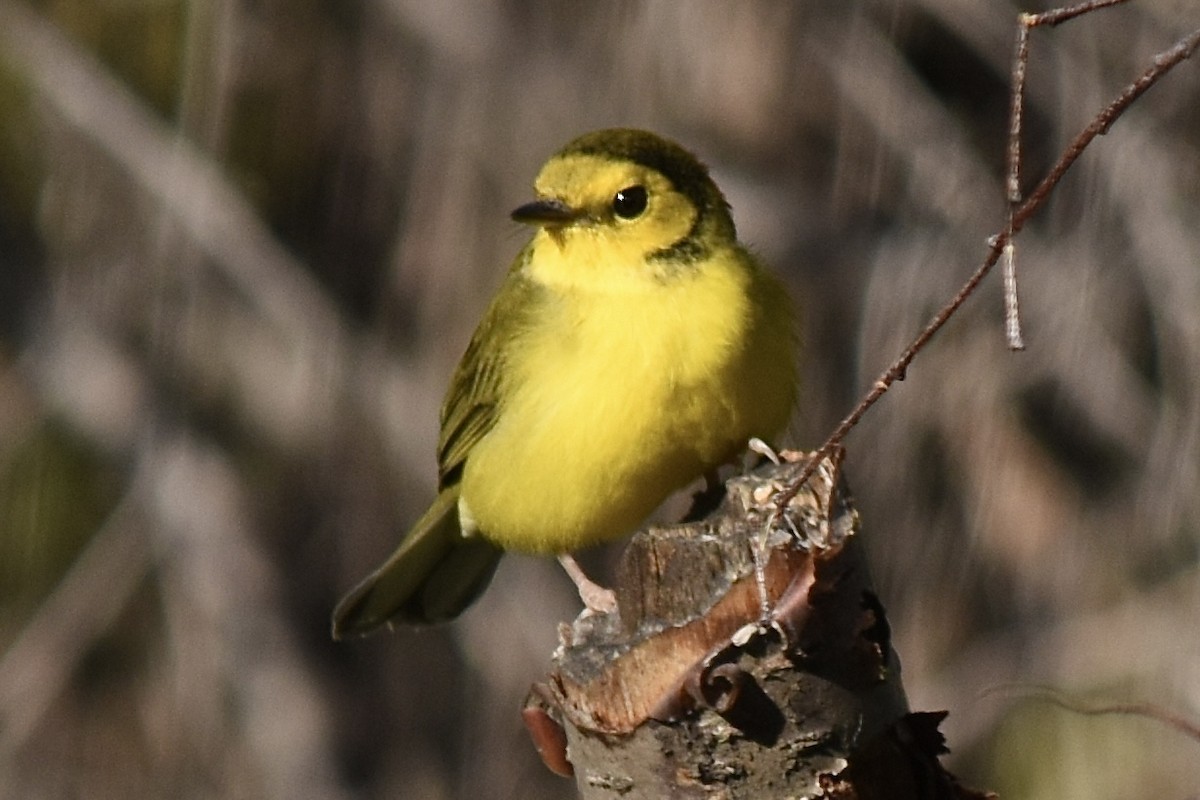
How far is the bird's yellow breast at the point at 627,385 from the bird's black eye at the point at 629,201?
9 centimetres

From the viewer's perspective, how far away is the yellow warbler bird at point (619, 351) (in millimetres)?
3398

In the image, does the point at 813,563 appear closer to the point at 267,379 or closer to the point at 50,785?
the point at 267,379

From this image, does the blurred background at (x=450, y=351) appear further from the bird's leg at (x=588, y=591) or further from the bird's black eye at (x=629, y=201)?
the bird's black eye at (x=629, y=201)

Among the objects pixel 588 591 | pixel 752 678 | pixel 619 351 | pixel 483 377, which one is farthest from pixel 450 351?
pixel 752 678

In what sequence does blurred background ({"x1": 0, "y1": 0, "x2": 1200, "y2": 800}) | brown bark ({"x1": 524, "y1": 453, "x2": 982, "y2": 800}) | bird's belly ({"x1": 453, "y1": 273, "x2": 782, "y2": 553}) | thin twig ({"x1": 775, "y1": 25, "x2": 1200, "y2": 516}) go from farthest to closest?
blurred background ({"x1": 0, "y1": 0, "x2": 1200, "y2": 800}), bird's belly ({"x1": 453, "y1": 273, "x2": 782, "y2": 553}), brown bark ({"x1": 524, "y1": 453, "x2": 982, "y2": 800}), thin twig ({"x1": 775, "y1": 25, "x2": 1200, "y2": 516})

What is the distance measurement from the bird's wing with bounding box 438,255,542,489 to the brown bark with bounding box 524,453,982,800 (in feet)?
4.59

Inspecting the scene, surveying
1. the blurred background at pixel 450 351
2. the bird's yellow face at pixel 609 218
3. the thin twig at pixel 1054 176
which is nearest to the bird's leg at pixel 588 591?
the bird's yellow face at pixel 609 218

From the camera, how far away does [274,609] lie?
6629 mm

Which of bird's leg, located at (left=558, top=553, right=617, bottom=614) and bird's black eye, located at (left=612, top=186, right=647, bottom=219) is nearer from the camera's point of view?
bird's leg, located at (left=558, top=553, right=617, bottom=614)

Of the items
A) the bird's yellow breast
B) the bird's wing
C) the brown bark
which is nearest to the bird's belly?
the bird's yellow breast

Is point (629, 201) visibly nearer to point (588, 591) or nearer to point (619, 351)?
point (619, 351)

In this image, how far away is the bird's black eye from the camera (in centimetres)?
360

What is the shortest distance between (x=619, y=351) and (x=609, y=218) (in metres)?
0.33

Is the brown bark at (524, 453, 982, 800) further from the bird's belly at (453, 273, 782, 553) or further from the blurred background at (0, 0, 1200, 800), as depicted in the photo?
the blurred background at (0, 0, 1200, 800)
